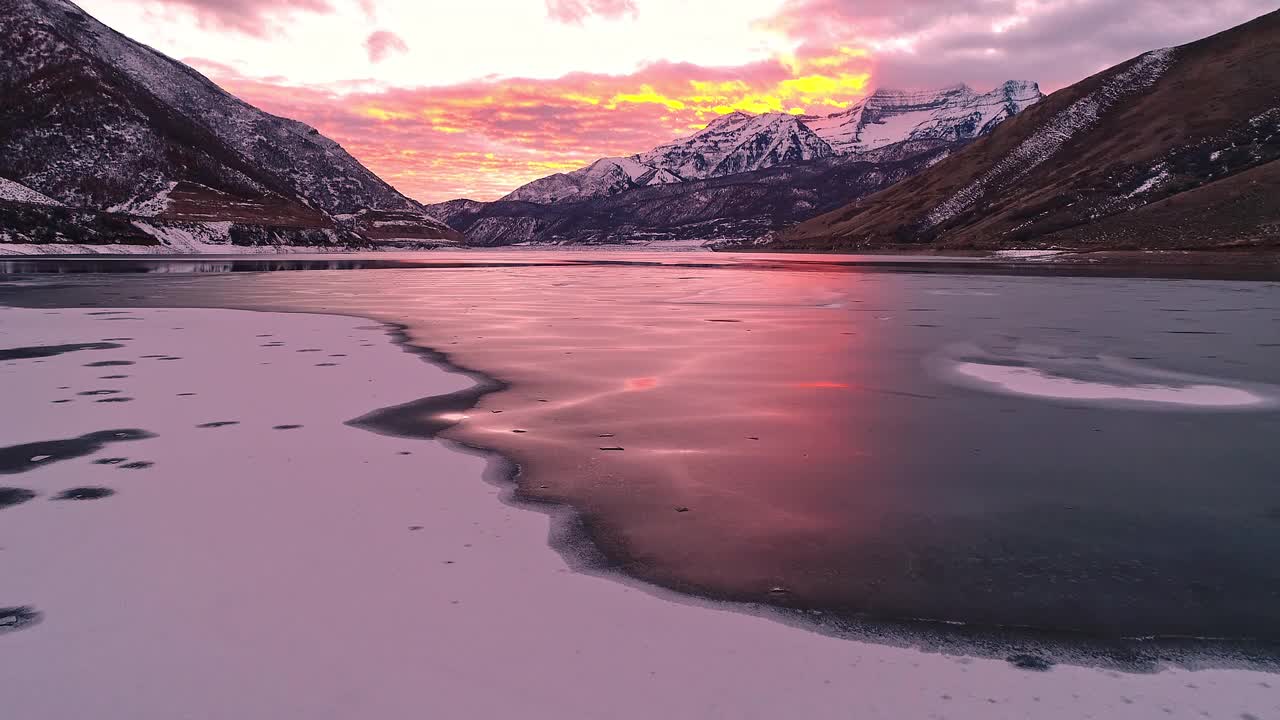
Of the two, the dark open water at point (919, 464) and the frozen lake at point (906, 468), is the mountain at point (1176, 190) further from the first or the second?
the frozen lake at point (906, 468)

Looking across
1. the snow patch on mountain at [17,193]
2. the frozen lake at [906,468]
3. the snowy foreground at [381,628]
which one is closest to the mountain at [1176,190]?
the frozen lake at [906,468]

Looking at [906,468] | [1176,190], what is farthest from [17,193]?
[1176,190]

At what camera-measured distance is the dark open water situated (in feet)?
18.1

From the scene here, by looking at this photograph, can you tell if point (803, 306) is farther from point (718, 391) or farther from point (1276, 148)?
point (1276, 148)

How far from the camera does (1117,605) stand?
5262 mm

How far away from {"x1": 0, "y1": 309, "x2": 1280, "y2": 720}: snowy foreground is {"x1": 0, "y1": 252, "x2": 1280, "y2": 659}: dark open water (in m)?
0.55

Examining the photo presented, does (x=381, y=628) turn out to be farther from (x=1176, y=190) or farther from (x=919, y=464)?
(x=1176, y=190)

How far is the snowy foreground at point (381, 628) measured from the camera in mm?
4188

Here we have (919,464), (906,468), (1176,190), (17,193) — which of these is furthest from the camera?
(1176,190)

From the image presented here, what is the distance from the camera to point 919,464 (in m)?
8.71

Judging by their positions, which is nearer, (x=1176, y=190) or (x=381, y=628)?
(x=381, y=628)

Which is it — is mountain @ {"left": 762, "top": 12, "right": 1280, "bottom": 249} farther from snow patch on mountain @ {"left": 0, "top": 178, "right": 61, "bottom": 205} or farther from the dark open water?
snow patch on mountain @ {"left": 0, "top": 178, "right": 61, "bottom": 205}

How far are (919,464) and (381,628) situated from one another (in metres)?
6.02

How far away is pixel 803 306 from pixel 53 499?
27.4m
